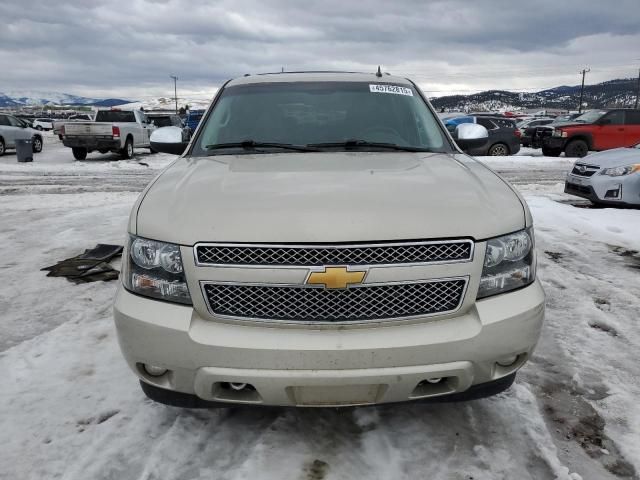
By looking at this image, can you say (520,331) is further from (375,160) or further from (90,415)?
(90,415)

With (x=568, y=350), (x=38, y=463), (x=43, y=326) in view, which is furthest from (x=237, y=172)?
(x=568, y=350)

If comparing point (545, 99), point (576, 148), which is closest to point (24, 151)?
point (576, 148)

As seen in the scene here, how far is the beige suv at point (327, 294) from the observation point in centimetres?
197

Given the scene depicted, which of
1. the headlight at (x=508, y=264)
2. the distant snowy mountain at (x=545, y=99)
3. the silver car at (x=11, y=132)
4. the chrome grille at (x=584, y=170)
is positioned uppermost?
the distant snowy mountain at (x=545, y=99)

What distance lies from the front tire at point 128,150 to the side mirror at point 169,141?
1463 cm

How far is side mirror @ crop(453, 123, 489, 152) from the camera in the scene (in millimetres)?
3893

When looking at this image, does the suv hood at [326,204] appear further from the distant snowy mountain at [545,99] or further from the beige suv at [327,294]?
the distant snowy mountain at [545,99]

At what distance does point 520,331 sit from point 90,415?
6.94 ft

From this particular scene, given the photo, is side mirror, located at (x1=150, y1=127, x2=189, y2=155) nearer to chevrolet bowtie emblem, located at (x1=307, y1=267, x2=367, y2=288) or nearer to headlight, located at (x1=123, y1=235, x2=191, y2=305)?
headlight, located at (x1=123, y1=235, x2=191, y2=305)

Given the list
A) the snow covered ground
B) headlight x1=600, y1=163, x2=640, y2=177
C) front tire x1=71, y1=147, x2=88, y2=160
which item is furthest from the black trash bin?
headlight x1=600, y1=163, x2=640, y2=177

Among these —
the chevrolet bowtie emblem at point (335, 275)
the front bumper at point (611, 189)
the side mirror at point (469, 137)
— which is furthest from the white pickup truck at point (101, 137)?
the chevrolet bowtie emblem at point (335, 275)

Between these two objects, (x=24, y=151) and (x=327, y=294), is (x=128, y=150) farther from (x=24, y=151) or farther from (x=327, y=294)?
(x=327, y=294)

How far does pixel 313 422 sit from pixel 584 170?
755 centimetres

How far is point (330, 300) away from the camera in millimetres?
2010
